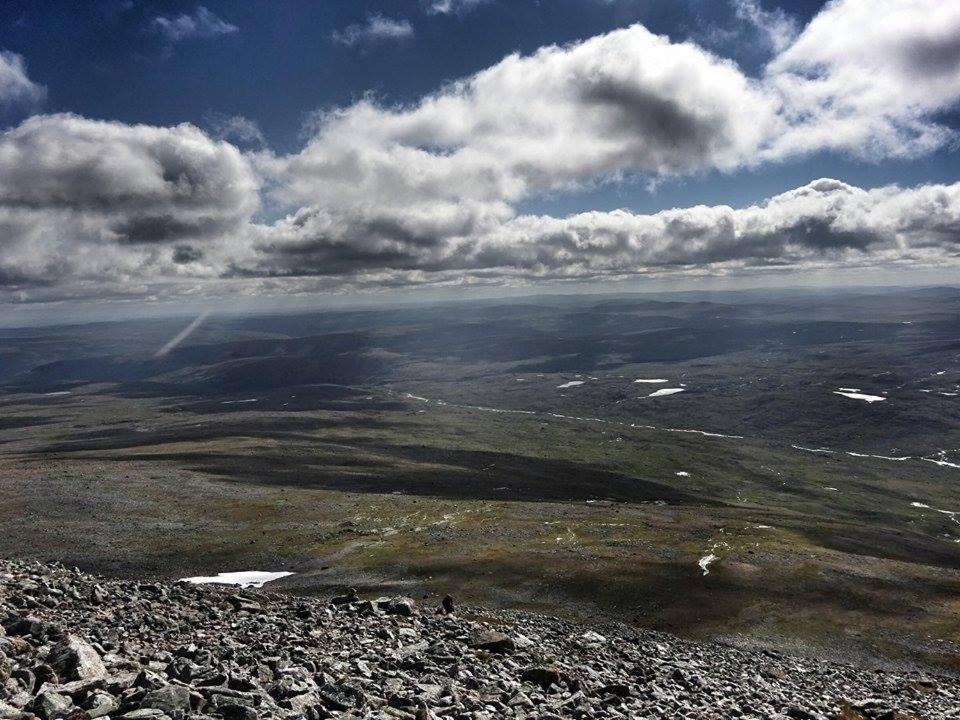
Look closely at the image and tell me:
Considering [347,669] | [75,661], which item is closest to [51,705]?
[75,661]

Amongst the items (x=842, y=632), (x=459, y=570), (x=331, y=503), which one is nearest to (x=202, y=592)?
(x=459, y=570)

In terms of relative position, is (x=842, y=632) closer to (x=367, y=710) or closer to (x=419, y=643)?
(x=419, y=643)

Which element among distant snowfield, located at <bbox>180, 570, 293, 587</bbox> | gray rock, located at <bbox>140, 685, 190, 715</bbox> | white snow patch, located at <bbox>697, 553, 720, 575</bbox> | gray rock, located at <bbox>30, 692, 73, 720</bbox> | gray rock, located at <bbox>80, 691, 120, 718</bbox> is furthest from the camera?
white snow patch, located at <bbox>697, 553, 720, 575</bbox>

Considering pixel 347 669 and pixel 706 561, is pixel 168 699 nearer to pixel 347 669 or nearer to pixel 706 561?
pixel 347 669

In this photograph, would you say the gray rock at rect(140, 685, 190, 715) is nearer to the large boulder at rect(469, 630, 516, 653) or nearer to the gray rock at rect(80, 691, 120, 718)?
the gray rock at rect(80, 691, 120, 718)

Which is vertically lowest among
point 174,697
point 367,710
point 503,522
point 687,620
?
point 503,522

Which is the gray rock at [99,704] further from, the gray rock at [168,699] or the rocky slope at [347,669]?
the gray rock at [168,699]

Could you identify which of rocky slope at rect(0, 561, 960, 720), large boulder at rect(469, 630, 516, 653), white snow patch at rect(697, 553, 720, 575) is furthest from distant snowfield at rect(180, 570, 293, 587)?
white snow patch at rect(697, 553, 720, 575)
